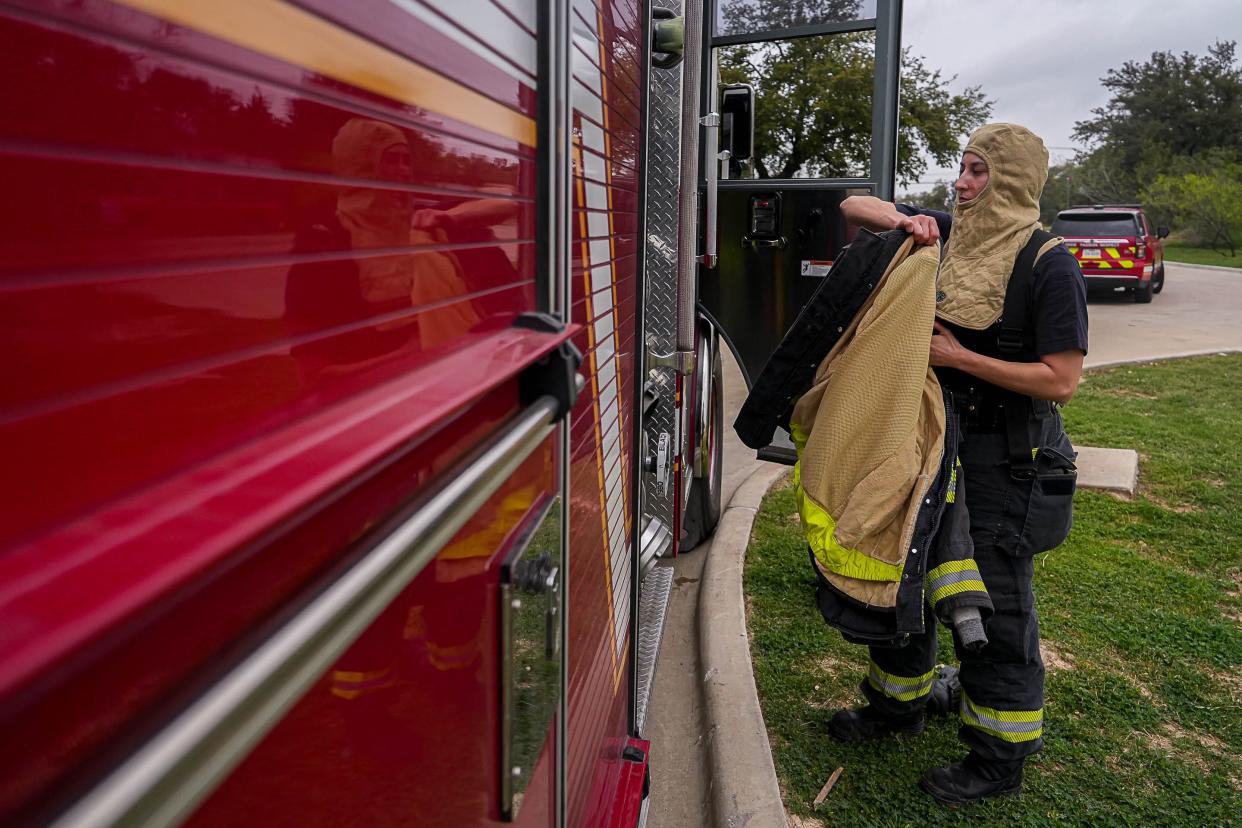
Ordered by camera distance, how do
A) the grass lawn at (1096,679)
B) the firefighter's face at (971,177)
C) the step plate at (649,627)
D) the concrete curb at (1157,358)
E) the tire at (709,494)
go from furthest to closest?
the concrete curb at (1157,358) < the tire at (709,494) < the grass lawn at (1096,679) < the step plate at (649,627) < the firefighter's face at (971,177)

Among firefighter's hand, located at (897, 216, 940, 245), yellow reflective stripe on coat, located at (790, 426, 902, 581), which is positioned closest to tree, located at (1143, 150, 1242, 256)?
firefighter's hand, located at (897, 216, 940, 245)

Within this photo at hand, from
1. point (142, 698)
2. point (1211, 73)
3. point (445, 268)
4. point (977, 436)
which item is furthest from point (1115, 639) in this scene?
point (1211, 73)

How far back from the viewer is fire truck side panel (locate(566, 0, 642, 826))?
58.5 inches

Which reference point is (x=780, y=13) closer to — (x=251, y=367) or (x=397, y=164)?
(x=397, y=164)

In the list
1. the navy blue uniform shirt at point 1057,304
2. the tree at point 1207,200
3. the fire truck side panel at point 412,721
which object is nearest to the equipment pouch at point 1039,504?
the navy blue uniform shirt at point 1057,304

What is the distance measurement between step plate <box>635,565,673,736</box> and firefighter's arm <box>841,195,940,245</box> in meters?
1.19

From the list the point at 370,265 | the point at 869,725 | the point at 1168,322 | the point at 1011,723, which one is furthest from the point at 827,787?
the point at 1168,322

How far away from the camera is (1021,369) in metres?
2.26

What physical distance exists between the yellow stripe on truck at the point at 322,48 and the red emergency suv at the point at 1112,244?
1594cm

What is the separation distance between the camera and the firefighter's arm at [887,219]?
225cm

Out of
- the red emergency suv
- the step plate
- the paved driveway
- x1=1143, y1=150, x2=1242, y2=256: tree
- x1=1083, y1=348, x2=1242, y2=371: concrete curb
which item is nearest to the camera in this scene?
the step plate

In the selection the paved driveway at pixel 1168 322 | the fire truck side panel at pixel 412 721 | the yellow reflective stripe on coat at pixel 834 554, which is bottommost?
the paved driveway at pixel 1168 322

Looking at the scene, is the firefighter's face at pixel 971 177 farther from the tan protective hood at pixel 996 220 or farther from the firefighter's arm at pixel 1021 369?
the firefighter's arm at pixel 1021 369

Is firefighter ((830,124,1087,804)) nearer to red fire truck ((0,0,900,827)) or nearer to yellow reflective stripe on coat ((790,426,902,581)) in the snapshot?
yellow reflective stripe on coat ((790,426,902,581))
